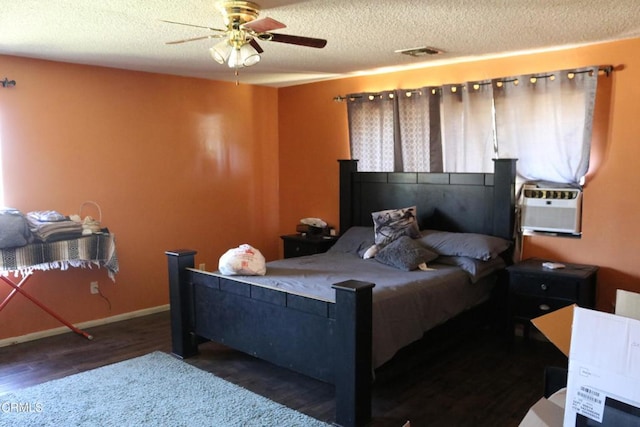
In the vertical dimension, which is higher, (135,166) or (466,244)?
(135,166)

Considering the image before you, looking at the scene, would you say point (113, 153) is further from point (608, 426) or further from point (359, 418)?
point (608, 426)

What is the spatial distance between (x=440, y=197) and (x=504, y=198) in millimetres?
589

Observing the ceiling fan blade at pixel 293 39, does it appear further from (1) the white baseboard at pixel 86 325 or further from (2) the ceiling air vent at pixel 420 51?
(1) the white baseboard at pixel 86 325

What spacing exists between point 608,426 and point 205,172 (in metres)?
4.57

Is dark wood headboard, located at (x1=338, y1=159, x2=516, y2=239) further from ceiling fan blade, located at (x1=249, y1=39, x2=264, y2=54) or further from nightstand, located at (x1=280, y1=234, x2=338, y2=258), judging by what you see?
ceiling fan blade, located at (x1=249, y1=39, x2=264, y2=54)

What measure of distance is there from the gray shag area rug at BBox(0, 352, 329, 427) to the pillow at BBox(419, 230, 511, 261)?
1787mm

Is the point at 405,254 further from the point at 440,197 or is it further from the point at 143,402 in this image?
the point at 143,402

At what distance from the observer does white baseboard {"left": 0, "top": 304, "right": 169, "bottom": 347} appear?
4094 mm

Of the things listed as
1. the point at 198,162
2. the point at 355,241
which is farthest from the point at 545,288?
the point at 198,162

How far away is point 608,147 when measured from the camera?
3711 millimetres

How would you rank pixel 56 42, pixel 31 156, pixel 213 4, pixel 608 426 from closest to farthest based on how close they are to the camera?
pixel 608 426 < pixel 213 4 < pixel 56 42 < pixel 31 156

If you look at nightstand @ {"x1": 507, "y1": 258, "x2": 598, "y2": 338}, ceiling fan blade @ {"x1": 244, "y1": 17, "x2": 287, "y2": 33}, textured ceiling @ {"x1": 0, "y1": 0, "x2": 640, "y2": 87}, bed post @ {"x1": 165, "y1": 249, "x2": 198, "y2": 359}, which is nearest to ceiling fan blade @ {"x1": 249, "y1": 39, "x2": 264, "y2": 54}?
textured ceiling @ {"x1": 0, "y1": 0, "x2": 640, "y2": 87}

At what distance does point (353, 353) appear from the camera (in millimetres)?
2695

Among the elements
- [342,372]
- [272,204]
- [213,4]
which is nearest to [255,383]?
[342,372]
